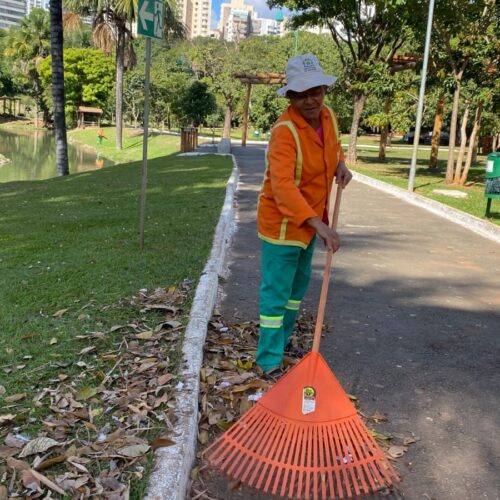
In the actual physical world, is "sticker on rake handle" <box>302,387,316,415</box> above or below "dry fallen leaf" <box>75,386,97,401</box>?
above

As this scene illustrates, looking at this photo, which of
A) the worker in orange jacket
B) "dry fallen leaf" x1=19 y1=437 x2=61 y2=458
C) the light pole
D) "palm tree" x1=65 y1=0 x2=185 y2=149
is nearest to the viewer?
"dry fallen leaf" x1=19 y1=437 x2=61 y2=458

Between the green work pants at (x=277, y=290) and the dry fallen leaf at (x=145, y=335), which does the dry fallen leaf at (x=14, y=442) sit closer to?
the dry fallen leaf at (x=145, y=335)

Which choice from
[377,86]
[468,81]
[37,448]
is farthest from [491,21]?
[37,448]

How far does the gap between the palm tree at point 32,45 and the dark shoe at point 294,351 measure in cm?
6681

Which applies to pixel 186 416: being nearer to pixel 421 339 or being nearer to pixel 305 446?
pixel 305 446

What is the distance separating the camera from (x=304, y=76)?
300 cm

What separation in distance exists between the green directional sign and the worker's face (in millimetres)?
3056

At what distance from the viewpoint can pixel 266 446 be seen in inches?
105

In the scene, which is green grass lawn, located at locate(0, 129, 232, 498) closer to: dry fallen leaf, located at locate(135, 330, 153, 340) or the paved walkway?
dry fallen leaf, located at locate(135, 330, 153, 340)

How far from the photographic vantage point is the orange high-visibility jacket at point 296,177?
304 centimetres

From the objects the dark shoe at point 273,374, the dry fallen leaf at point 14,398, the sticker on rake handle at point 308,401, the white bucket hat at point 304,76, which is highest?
the white bucket hat at point 304,76

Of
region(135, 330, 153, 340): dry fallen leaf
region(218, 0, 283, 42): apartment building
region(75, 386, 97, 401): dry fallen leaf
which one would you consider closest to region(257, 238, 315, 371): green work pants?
region(135, 330, 153, 340): dry fallen leaf

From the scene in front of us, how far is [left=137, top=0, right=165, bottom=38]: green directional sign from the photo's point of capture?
557 cm

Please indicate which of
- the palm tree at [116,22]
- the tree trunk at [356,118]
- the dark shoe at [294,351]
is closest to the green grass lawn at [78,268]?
the dark shoe at [294,351]
